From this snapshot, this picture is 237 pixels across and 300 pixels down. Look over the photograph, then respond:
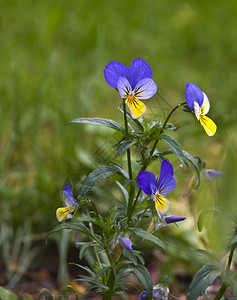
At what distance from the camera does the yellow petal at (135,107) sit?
35.7 inches

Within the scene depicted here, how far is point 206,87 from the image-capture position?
3031 millimetres

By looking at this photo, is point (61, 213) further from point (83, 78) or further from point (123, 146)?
point (83, 78)

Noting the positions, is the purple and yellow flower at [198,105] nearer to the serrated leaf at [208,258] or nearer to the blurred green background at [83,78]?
the serrated leaf at [208,258]

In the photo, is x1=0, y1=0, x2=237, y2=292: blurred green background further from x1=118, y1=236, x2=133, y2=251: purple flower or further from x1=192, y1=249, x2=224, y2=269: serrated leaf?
x1=118, y1=236, x2=133, y2=251: purple flower

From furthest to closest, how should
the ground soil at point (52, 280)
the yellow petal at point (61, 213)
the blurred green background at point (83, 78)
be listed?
the blurred green background at point (83, 78), the ground soil at point (52, 280), the yellow petal at point (61, 213)

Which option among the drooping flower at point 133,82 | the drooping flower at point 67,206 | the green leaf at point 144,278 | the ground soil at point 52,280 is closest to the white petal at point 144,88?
the drooping flower at point 133,82

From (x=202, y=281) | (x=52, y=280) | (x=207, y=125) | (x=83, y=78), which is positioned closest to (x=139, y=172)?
(x=207, y=125)

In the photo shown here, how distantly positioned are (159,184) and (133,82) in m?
0.20

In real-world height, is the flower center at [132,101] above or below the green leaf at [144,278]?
above

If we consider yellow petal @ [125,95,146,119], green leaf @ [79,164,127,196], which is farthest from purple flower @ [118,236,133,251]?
yellow petal @ [125,95,146,119]

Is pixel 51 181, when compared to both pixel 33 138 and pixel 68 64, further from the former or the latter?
pixel 68 64

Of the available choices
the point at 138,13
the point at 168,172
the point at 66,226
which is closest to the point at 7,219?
the point at 66,226

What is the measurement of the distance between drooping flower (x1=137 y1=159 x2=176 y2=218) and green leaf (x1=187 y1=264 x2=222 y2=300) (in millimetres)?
163

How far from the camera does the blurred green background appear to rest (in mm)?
2033
